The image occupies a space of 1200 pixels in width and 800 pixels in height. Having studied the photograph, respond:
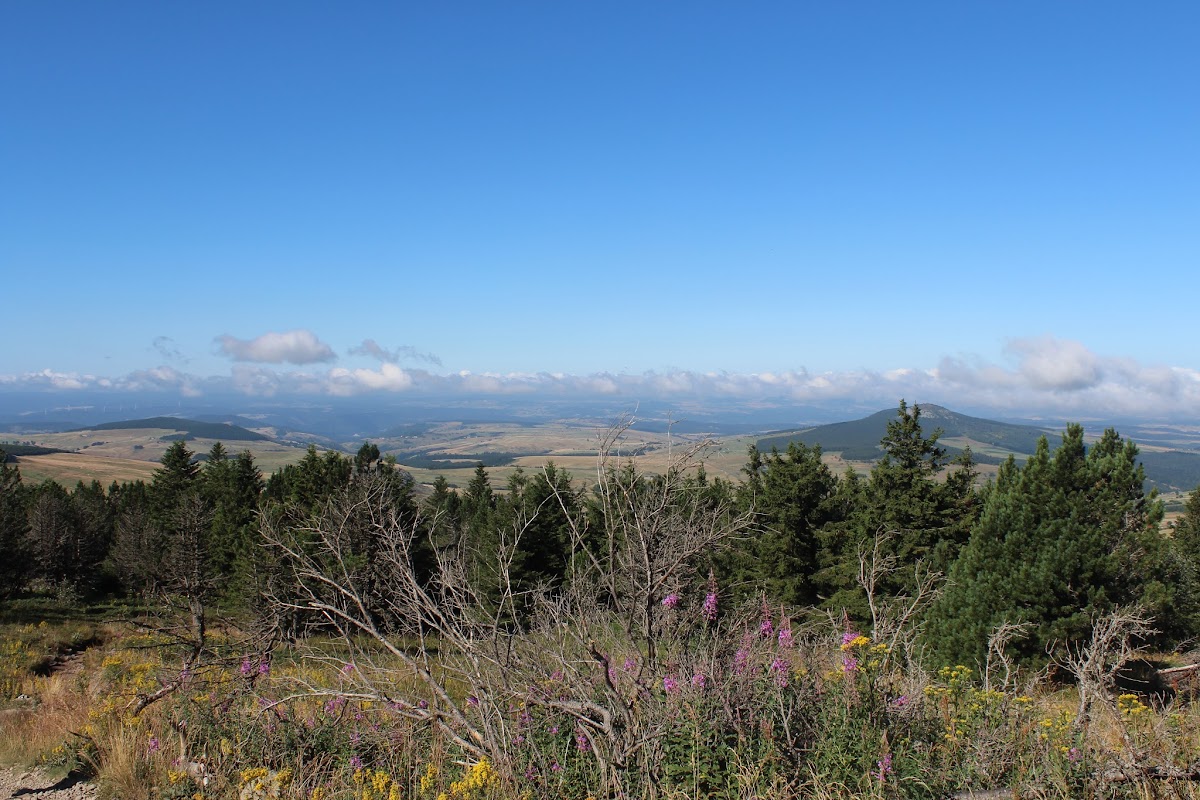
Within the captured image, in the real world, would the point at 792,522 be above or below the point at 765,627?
below

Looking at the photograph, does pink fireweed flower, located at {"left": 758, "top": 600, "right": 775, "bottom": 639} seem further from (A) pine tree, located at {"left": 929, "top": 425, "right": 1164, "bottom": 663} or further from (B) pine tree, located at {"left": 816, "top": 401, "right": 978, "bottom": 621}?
(B) pine tree, located at {"left": 816, "top": 401, "right": 978, "bottom": 621}

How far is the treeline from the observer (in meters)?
10.4

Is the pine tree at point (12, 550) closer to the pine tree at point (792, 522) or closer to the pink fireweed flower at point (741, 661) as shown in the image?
the pine tree at point (792, 522)

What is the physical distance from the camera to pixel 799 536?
30.2 m

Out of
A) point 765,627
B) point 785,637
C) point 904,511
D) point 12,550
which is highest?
point 785,637

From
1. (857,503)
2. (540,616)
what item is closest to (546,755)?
(540,616)

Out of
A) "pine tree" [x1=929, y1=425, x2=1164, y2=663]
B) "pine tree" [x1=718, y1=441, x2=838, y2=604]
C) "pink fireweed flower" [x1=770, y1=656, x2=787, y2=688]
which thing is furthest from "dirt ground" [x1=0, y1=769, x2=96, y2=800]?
"pine tree" [x1=718, y1=441, x2=838, y2=604]

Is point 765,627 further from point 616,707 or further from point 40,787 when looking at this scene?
point 40,787

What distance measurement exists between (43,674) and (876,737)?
69.5ft

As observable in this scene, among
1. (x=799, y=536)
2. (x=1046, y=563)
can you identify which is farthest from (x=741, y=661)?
(x=799, y=536)

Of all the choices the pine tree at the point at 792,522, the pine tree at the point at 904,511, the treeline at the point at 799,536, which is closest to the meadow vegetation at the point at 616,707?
the treeline at the point at 799,536

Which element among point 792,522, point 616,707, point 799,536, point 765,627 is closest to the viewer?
point 616,707

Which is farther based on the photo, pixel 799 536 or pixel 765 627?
pixel 799 536

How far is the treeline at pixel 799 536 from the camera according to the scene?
34.2ft
